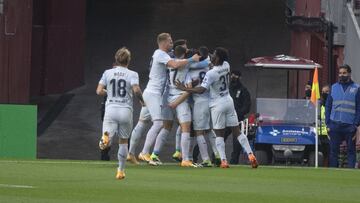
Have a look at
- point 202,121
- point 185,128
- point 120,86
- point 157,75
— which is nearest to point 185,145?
point 185,128

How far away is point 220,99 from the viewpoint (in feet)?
75.8

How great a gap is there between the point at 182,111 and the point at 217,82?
77cm

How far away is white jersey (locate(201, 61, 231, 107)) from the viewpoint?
74.8ft

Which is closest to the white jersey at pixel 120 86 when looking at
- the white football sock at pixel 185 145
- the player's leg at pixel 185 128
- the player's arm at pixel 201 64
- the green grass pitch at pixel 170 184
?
the green grass pitch at pixel 170 184

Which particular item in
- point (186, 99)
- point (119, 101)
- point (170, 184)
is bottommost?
point (170, 184)

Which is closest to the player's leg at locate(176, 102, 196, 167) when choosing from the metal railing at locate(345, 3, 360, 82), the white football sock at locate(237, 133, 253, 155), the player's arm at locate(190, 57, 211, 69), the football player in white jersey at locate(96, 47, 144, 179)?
the player's arm at locate(190, 57, 211, 69)

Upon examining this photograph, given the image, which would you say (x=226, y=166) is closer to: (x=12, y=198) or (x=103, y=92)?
(x=103, y=92)

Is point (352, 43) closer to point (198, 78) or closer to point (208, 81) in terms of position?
point (198, 78)

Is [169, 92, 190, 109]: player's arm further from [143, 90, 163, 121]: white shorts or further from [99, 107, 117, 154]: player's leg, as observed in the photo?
[99, 107, 117, 154]: player's leg

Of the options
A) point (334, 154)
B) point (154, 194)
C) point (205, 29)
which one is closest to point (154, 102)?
point (334, 154)

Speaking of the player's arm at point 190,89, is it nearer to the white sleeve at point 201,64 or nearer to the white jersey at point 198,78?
the white jersey at point 198,78

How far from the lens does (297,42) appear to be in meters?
51.5

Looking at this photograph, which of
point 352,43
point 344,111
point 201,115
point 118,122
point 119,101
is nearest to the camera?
point 118,122

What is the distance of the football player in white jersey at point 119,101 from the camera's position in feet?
63.5
